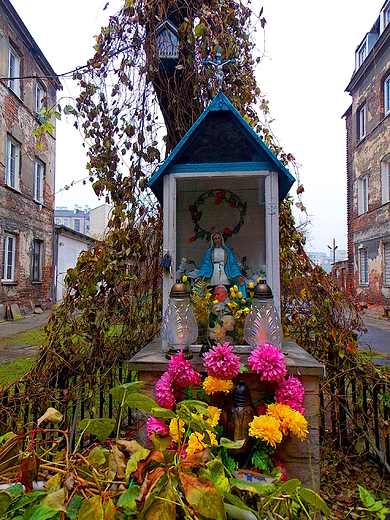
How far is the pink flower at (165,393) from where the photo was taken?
1886 mm

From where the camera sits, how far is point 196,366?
2051 millimetres

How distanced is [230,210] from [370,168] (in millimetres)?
11223

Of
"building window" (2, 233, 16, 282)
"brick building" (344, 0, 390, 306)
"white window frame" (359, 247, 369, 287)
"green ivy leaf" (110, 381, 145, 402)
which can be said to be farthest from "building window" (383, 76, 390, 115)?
"green ivy leaf" (110, 381, 145, 402)

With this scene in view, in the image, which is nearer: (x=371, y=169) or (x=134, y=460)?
(x=134, y=460)

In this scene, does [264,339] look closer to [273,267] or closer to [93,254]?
[273,267]

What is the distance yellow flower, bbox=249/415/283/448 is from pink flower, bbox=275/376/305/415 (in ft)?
0.60

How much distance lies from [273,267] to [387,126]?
36.4ft

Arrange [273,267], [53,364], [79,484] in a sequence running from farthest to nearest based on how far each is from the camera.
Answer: [53,364]
[273,267]
[79,484]

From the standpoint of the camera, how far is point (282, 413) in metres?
1.79

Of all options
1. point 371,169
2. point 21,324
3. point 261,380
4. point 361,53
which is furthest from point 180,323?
point 361,53

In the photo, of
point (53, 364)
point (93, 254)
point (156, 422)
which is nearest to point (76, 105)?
point (93, 254)

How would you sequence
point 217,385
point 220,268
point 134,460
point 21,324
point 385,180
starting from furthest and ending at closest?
1. point 385,180
2. point 21,324
3. point 220,268
4. point 217,385
5. point 134,460

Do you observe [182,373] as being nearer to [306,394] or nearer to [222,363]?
[222,363]

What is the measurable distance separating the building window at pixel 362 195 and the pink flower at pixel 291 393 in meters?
12.9
